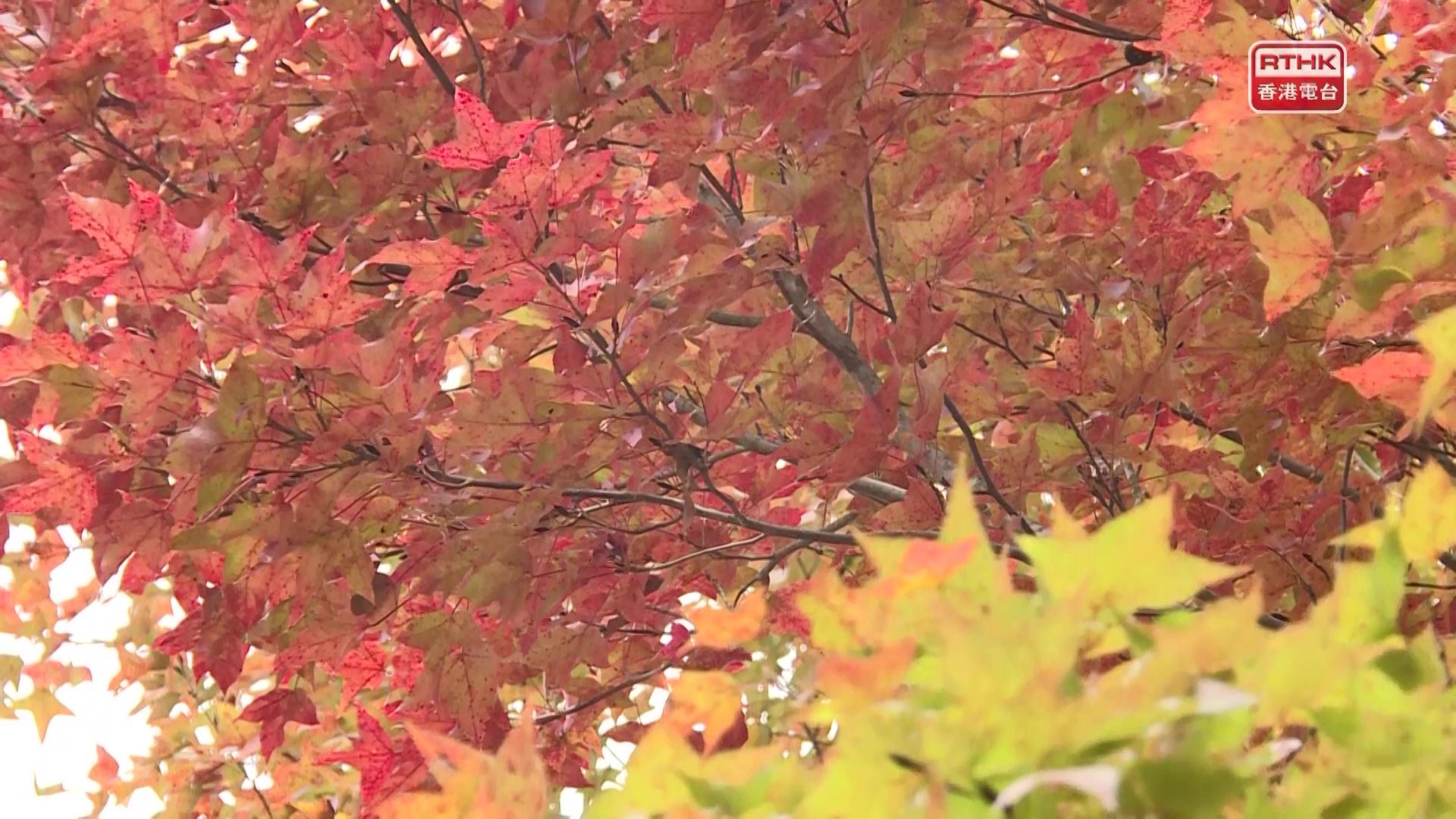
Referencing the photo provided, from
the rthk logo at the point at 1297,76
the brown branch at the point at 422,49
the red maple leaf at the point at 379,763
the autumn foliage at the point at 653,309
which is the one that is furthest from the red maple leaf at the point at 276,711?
the rthk logo at the point at 1297,76

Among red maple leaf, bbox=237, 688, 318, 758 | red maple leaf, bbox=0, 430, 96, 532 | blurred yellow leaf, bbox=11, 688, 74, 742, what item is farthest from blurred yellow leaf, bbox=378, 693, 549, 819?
blurred yellow leaf, bbox=11, 688, 74, 742

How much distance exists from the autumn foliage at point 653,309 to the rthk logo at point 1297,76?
0.03 meters

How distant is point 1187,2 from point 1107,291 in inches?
10.4

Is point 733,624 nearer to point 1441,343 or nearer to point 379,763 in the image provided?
point 1441,343

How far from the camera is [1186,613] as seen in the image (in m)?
0.44

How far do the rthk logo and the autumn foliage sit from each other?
0.03 meters

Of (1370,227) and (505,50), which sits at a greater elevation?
(505,50)

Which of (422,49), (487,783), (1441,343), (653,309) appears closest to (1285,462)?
(653,309)

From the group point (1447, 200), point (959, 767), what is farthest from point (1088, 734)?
point (1447, 200)

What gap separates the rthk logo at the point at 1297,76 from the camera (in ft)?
2.93

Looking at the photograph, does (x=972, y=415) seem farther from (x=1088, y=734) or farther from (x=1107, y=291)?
(x=1088, y=734)

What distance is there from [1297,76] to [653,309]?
0.57m

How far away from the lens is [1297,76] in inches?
36.5

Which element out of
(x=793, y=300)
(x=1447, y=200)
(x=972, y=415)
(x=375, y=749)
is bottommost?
(x=375, y=749)
